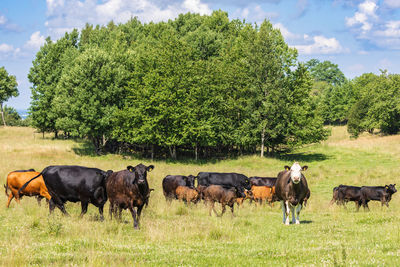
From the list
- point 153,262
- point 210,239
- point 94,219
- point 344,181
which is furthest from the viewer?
point 344,181

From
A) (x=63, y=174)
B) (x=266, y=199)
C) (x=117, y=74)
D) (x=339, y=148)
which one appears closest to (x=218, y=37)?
(x=117, y=74)

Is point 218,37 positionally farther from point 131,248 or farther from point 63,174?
point 131,248

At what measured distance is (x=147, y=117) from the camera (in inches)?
1764

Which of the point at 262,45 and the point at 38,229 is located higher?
the point at 262,45

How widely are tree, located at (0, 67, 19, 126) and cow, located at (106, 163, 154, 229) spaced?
6963cm

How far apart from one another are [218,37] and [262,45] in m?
18.1

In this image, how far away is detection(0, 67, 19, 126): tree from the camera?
74488 mm

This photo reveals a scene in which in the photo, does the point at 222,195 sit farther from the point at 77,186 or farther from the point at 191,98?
the point at 191,98

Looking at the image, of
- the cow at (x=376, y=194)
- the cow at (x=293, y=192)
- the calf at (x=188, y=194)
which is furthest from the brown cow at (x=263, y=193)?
the cow at (x=293, y=192)

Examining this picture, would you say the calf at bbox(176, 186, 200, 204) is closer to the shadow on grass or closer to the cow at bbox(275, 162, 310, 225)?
the cow at bbox(275, 162, 310, 225)

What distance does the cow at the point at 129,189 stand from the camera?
42.8 feet

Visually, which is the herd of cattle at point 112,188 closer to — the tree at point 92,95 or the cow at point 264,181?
the cow at point 264,181

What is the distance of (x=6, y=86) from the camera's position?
7494 centimetres

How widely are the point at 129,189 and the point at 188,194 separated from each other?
23.7ft
